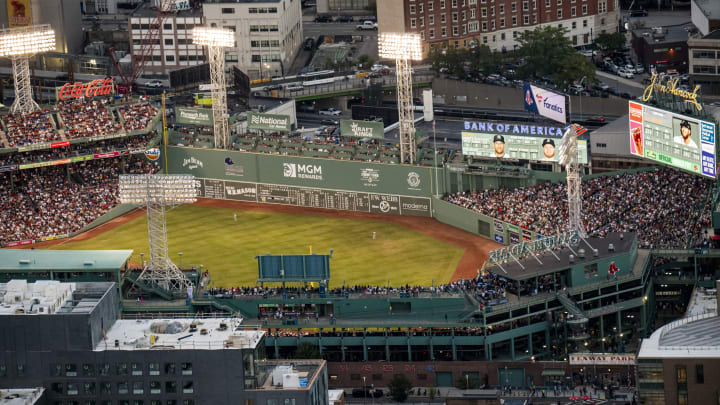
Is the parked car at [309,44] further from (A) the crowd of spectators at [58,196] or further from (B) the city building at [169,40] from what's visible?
(A) the crowd of spectators at [58,196]

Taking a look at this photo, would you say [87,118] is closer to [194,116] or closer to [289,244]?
[194,116]

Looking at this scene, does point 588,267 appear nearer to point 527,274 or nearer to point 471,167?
point 527,274

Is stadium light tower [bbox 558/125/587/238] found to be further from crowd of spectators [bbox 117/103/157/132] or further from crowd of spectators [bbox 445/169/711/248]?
crowd of spectators [bbox 117/103/157/132]

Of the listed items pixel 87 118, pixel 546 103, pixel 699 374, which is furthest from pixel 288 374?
pixel 87 118

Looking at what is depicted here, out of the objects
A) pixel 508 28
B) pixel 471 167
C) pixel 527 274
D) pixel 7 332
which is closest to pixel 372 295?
pixel 527 274

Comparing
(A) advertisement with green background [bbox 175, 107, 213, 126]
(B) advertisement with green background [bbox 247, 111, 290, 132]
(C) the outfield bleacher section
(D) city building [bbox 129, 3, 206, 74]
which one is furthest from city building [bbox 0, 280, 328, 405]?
(D) city building [bbox 129, 3, 206, 74]

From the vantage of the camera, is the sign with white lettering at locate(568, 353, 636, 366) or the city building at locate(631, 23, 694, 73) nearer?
the sign with white lettering at locate(568, 353, 636, 366)
